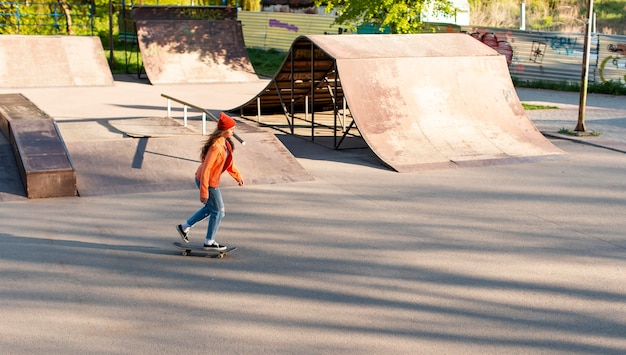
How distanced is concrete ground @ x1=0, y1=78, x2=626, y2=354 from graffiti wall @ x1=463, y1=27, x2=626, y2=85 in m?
11.9

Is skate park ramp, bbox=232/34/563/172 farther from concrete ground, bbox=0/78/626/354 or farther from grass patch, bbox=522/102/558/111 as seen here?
grass patch, bbox=522/102/558/111

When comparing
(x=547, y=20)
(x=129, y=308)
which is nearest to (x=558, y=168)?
(x=129, y=308)

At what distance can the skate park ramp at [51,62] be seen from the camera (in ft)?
75.7

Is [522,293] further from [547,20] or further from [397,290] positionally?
[547,20]

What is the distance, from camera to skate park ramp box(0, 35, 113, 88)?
23062 mm

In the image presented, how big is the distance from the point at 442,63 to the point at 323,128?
3.16 metres

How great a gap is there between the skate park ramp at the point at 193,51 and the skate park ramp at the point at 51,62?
1501mm

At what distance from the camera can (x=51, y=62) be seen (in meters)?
23.8

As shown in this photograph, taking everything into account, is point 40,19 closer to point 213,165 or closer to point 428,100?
point 428,100

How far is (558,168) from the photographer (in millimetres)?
12492

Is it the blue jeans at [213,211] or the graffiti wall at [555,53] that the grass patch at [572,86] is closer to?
the graffiti wall at [555,53]

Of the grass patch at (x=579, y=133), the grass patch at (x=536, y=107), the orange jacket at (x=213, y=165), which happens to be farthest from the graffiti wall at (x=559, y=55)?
the orange jacket at (x=213, y=165)

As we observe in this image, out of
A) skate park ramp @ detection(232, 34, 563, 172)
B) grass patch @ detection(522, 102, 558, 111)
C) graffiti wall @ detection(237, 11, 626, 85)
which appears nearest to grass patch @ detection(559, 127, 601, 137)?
skate park ramp @ detection(232, 34, 563, 172)

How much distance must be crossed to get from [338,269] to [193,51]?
748 inches
